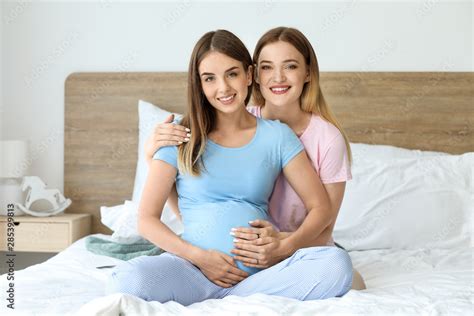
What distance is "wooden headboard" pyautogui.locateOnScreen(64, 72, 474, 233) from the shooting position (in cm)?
308

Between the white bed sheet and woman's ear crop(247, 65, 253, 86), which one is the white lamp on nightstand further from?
woman's ear crop(247, 65, 253, 86)

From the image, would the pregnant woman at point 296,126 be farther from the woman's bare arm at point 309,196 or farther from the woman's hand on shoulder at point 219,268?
the woman's hand on shoulder at point 219,268

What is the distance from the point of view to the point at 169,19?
3227 mm

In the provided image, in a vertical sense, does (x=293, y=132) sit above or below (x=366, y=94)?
below

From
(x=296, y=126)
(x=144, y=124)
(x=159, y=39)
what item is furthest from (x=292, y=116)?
(x=159, y=39)

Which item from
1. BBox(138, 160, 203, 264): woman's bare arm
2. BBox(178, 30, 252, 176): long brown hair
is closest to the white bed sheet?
BBox(138, 160, 203, 264): woman's bare arm

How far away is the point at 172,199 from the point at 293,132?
42 cm

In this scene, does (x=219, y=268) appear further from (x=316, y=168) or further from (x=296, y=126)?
(x=296, y=126)

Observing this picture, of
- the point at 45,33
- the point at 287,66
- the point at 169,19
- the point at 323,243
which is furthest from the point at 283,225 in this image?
the point at 45,33

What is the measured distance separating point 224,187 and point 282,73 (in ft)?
1.33

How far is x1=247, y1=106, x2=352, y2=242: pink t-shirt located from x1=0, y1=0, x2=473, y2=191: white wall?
3.96ft

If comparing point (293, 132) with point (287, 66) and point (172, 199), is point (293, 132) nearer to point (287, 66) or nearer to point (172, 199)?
point (287, 66)

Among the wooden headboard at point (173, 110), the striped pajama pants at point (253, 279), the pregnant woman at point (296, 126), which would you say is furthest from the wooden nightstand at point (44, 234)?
the striped pajama pants at point (253, 279)

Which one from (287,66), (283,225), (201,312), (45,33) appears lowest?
(201,312)
